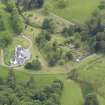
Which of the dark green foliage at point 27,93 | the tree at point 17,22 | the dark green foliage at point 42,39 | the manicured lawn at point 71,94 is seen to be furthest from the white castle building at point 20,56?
the manicured lawn at point 71,94

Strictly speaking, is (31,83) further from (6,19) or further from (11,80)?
(6,19)

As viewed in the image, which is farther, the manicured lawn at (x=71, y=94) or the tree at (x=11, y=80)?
the manicured lawn at (x=71, y=94)

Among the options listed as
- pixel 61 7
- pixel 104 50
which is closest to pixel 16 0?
pixel 61 7

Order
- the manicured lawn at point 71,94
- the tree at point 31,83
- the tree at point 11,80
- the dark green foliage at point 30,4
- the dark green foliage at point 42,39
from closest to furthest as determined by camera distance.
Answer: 1. the tree at point 11,80
2. the manicured lawn at point 71,94
3. the tree at point 31,83
4. the dark green foliage at point 42,39
5. the dark green foliage at point 30,4

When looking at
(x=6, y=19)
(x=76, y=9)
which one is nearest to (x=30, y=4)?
(x=6, y=19)

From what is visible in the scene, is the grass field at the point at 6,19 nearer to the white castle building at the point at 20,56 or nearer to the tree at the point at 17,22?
the tree at the point at 17,22

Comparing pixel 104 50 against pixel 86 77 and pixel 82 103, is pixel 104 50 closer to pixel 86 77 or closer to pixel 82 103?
pixel 86 77

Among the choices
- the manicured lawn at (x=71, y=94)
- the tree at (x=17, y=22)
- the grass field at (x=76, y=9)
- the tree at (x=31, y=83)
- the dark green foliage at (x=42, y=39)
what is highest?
the grass field at (x=76, y=9)
